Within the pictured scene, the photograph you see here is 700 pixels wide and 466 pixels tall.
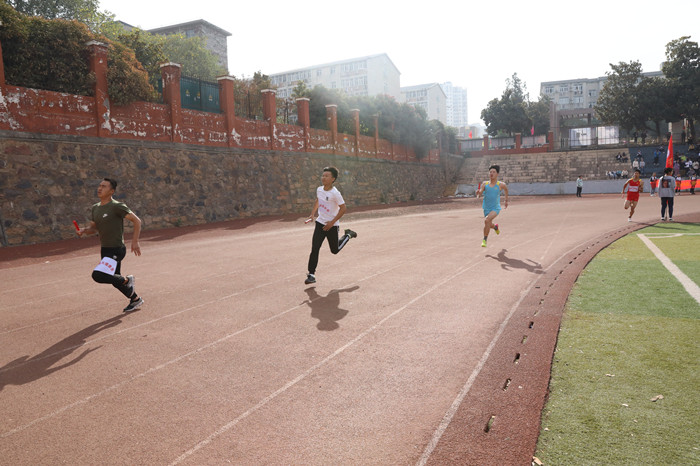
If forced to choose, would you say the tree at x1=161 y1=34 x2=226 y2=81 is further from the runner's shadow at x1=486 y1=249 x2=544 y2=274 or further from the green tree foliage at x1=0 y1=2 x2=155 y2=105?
the runner's shadow at x1=486 y1=249 x2=544 y2=274

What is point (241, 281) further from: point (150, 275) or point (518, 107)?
point (518, 107)

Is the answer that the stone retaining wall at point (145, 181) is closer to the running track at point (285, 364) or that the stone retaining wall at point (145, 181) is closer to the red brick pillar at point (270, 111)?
the red brick pillar at point (270, 111)

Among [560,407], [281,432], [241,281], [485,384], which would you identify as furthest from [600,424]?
[241,281]

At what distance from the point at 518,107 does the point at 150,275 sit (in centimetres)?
6136

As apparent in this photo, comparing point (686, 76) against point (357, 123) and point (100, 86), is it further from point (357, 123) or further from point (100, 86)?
point (100, 86)

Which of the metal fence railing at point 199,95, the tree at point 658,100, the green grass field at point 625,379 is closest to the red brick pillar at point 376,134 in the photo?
the metal fence railing at point 199,95

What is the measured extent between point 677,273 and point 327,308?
18.7 feet

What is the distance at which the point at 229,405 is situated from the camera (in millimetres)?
3182

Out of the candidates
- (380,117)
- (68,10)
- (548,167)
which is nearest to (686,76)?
(548,167)

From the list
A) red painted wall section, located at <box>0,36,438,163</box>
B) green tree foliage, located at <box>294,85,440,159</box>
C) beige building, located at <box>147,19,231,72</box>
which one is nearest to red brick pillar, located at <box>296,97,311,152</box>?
red painted wall section, located at <box>0,36,438,163</box>

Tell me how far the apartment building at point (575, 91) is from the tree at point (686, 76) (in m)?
35.6

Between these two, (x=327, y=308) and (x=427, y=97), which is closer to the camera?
(x=327, y=308)

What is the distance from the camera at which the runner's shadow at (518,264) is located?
7.69m

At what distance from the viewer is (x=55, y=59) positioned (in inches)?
578
